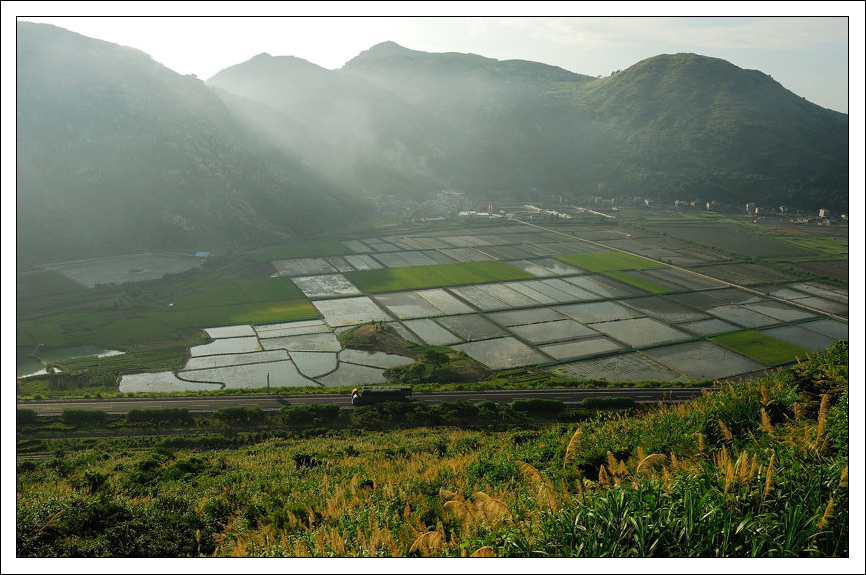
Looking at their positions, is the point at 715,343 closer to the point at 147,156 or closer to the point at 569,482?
the point at 569,482

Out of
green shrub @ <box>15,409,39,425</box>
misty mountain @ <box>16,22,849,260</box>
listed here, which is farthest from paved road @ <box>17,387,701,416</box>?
misty mountain @ <box>16,22,849,260</box>

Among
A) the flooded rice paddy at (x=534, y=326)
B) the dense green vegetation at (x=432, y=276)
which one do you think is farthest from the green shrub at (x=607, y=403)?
the dense green vegetation at (x=432, y=276)

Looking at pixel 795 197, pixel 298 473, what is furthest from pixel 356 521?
pixel 795 197

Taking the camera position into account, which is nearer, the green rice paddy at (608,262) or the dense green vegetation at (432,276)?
the dense green vegetation at (432,276)

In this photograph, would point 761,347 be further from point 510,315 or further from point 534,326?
point 510,315

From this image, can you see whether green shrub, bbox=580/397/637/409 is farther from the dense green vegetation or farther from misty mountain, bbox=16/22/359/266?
misty mountain, bbox=16/22/359/266

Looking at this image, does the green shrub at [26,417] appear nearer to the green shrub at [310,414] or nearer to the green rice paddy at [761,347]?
the green shrub at [310,414]
